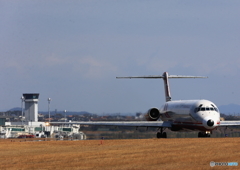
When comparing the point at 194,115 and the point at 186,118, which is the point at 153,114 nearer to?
the point at 186,118

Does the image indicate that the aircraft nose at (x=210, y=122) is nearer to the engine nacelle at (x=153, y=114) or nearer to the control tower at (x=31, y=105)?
the engine nacelle at (x=153, y=114)

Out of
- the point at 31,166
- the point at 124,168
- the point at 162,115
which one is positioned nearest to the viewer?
the point at 124,168

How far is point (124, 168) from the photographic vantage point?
2419cm

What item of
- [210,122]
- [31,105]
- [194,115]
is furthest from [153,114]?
[31,105]

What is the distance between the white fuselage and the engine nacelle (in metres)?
2.86

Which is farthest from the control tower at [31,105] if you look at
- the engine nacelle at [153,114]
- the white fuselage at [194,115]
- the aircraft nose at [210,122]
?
the aircraft nose at [210,122]

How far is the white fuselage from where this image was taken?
163 ft

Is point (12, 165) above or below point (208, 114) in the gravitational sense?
below

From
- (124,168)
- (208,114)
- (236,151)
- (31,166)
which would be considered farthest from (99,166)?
(208,114)

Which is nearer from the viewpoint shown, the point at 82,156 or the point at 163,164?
A: the point at 163,164

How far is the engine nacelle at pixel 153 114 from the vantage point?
2398 inches

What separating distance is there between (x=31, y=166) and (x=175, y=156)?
7760 mm

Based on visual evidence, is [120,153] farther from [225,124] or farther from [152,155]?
[225,124]

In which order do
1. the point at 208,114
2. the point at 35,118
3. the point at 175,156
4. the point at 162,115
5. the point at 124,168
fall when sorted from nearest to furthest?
the point at 124,168 → the point at 175,156 → the point at 208,114 → the point at 162,115 → the point at 35,118
